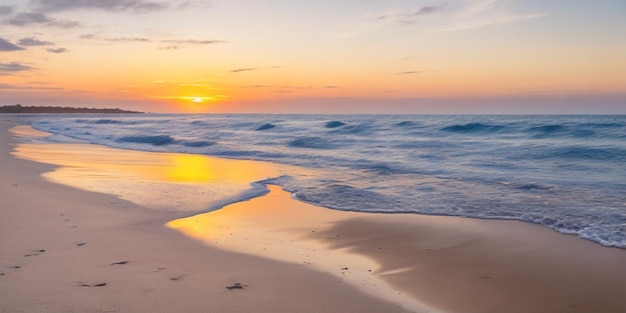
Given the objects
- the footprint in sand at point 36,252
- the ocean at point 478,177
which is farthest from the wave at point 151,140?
the footprint in sand at point 36,252

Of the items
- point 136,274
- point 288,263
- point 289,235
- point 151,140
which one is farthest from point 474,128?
point 136,274

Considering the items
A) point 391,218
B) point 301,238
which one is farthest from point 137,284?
point 391,218

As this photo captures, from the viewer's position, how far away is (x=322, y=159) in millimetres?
18250

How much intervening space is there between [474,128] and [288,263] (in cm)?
2830

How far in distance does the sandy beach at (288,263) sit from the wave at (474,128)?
24152mm

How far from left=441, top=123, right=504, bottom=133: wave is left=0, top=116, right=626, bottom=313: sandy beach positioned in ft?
79.2

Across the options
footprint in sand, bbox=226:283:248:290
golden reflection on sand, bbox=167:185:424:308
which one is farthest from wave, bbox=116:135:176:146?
footprint in sand, bbox=226:283:248:290

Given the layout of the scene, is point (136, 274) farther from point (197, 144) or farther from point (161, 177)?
point (197, 144)

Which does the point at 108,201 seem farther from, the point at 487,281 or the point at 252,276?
the point at 487,281

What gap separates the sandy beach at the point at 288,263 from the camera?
4.34 meters

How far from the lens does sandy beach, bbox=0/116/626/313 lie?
14.2 feet

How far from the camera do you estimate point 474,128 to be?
3162 centimetres

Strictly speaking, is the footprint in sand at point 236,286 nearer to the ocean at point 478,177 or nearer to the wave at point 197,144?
the ocean at point 478,177

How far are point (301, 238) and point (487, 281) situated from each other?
256 centimetres
